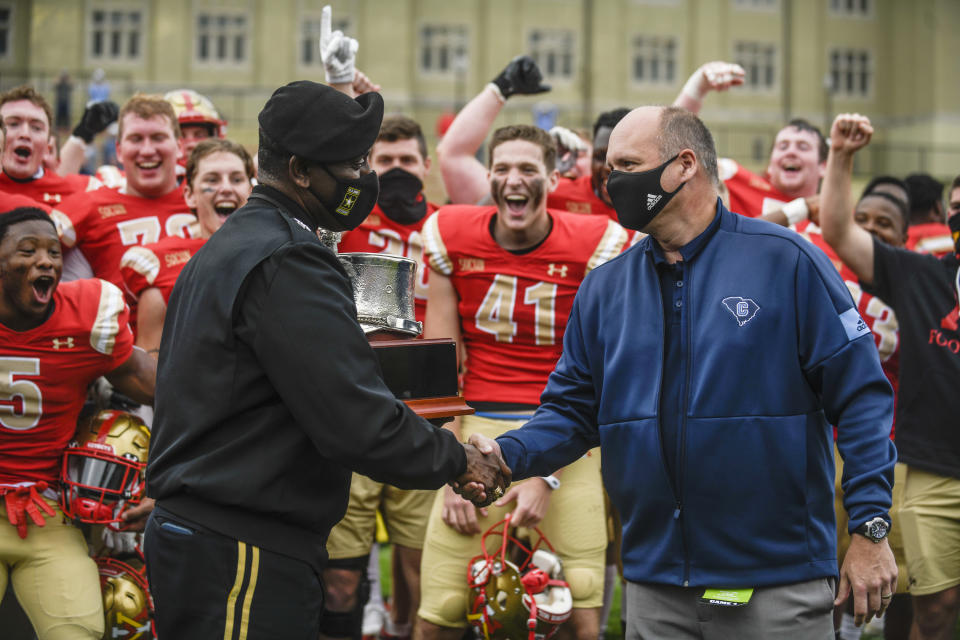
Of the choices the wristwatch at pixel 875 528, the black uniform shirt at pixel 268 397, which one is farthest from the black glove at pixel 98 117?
the wristwatch at pixel 875 528

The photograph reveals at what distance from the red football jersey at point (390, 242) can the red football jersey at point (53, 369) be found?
1316 mm

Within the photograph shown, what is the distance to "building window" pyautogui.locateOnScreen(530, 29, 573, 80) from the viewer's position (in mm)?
37625

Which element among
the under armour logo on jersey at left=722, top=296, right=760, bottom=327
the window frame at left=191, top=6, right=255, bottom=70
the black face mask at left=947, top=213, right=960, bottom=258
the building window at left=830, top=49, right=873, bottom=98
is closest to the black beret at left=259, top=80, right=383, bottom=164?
the under armour logo on jersey at left=722, top=296, right=760, bottom=327

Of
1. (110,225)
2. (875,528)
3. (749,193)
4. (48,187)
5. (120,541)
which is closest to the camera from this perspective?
(875,528)

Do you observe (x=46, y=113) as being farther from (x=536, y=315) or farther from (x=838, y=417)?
(x=838, y=417)

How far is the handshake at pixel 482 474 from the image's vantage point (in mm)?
3572

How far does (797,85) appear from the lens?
→ 39.6 m

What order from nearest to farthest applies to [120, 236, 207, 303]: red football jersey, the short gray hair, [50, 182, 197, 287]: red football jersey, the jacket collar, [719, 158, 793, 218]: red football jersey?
the jacket collar < the short gray hair < [120, 236, 207, 303]: red football jersey < [50, 182, 197, 287]: red football jersey < [719, 158, 793, 218]: red football jersey

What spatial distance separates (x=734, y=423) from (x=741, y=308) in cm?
36

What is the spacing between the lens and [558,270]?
208 inches

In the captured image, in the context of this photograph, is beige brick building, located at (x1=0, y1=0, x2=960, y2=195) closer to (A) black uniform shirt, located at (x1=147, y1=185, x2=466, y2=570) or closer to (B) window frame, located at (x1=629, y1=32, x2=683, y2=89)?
(B) window frame, located at (x1=629, y1=32, x2=683, y2=89)

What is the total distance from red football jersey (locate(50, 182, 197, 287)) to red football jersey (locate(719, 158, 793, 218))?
324cm

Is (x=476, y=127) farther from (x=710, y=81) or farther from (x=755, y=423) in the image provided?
(x=755, y=423)

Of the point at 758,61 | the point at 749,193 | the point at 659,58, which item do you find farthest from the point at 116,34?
the point at 749,193
